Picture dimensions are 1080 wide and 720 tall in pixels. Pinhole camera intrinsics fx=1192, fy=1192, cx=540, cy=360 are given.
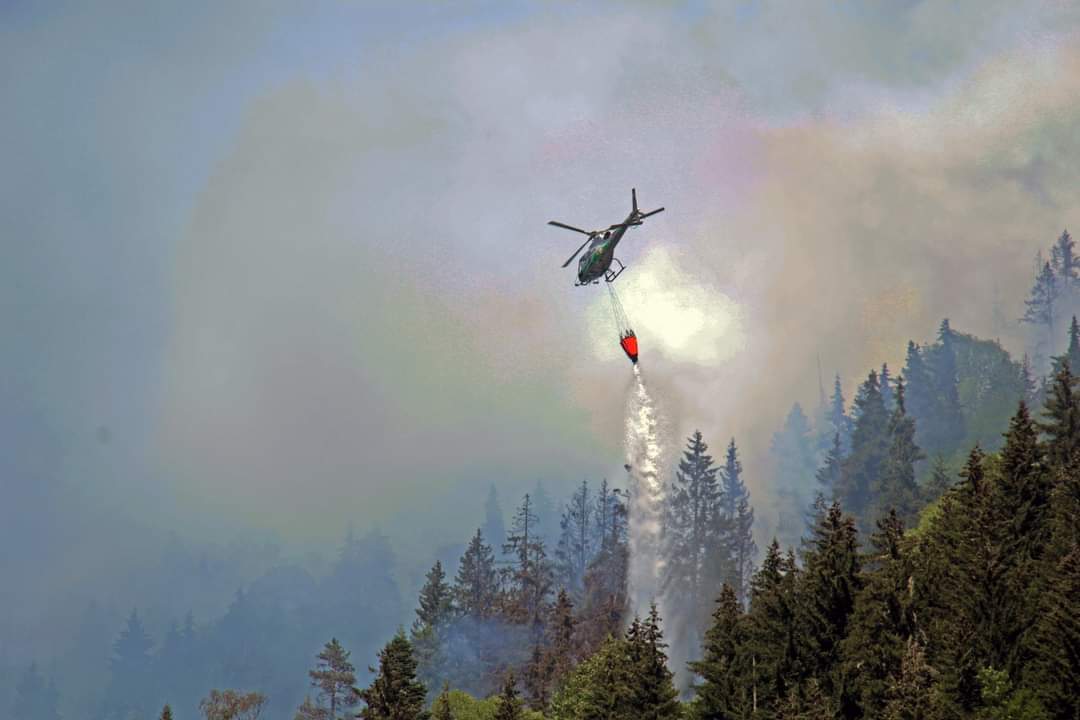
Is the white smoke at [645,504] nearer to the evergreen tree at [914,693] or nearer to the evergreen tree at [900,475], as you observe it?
the evergreen tree at [900,475]

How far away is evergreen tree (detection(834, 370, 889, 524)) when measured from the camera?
178375mm

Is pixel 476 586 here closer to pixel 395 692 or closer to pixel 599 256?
pixel 599 256

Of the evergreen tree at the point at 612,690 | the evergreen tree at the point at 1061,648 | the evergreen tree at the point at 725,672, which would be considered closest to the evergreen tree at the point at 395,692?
the evergreen tree at the point at 612,690

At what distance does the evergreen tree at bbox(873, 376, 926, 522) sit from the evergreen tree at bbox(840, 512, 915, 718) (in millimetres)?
85732

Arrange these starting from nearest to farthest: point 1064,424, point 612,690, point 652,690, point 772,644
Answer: point 772,644, point 652,690, point 612,690, point 1064,424

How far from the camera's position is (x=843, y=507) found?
595ft

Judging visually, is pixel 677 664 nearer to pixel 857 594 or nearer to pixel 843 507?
pixel 843 507

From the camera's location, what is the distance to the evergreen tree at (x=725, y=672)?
241 feet

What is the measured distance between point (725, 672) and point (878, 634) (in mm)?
10736

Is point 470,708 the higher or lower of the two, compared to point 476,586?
lower

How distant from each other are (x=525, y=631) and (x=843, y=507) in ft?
194

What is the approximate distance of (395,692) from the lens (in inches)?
3152

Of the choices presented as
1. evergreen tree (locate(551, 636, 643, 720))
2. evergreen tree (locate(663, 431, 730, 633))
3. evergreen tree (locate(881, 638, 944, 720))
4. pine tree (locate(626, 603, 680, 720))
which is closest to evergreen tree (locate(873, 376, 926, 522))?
evergreen tree (locate(663, 431, 730, 633))

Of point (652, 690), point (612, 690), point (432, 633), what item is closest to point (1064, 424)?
point (652, 690)
